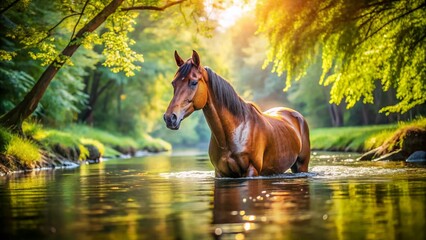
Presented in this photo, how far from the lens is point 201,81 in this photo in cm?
1112

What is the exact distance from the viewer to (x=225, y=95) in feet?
37.8

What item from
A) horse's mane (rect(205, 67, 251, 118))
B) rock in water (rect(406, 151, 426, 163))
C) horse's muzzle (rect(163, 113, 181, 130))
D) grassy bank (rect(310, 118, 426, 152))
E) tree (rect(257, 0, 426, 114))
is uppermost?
tree (rect(257, 0, 426, 114))

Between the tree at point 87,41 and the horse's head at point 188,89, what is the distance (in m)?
6.79

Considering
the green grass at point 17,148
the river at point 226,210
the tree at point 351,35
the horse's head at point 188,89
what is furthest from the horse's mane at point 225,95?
the green grass at point 17,148

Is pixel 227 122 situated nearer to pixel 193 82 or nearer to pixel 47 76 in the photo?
pixel 193 82

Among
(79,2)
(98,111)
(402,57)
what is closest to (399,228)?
(402,57)

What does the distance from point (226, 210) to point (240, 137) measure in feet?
15.9

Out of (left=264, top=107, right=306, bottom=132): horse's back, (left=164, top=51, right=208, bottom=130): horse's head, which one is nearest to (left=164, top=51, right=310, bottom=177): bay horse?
(left=164, top=51, right=208, bottom=130): horse's head

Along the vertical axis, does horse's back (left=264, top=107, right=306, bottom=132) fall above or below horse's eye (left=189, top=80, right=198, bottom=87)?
below

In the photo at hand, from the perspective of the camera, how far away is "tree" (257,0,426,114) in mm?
9891

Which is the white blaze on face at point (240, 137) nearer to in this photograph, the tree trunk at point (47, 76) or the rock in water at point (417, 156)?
the tree trunk at point (47, 76)

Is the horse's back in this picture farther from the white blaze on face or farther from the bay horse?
the white blaze on face

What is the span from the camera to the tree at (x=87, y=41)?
17.4 metres

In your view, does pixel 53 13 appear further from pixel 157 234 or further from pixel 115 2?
pixel 157 234
